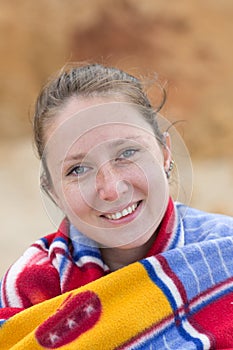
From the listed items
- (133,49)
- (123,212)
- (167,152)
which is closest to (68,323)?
(123,212)

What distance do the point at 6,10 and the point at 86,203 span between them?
168 centimetres

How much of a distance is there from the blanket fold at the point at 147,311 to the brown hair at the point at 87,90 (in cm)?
17

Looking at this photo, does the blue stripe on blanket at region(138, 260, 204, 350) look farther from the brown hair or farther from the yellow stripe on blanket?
the brown hair

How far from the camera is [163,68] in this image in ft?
7.30

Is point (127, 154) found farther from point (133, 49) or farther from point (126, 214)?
point (133, 49)

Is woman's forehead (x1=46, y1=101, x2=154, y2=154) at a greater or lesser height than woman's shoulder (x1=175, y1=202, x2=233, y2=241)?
greater

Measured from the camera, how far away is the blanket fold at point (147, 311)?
2.19 ft

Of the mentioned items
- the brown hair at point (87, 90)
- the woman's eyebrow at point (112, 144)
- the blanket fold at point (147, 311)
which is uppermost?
the brown hair at point (87, 90)

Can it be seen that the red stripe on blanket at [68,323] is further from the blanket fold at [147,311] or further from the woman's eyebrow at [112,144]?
the woman's eyebrow at [112,144]

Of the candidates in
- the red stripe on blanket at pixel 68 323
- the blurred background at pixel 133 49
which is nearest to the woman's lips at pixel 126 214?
the red stripe on blanket at pixel 68 323

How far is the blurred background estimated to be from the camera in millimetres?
2182

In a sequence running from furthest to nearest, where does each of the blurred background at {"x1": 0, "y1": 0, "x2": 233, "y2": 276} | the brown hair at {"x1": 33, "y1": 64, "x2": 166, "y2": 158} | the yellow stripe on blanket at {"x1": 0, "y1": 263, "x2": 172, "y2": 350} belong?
the blurred background at {"x1": 0, "y1": 0, "x2": 233, "y2": 276}, the brown hair at {"x1": 33, "y1": 64, "x2": 166, "y2": 158}, the yellow stripe on blanket at {"x1": 0, "y1": 263, "x2": 172, "y2": 350}

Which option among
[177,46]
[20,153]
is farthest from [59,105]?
[177,46]

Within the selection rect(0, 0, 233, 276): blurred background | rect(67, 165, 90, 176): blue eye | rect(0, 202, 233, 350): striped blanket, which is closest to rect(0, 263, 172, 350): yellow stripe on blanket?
rect(0, 202, 233, 350): striped blanket
